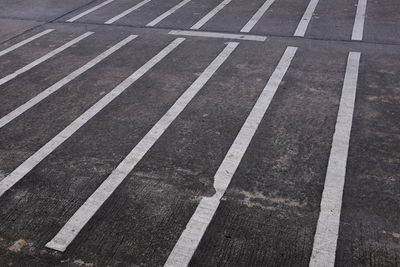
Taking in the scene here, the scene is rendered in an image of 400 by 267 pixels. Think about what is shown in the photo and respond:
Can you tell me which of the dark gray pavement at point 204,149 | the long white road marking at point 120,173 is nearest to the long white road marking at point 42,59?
the dark gray pavement at point 204,149

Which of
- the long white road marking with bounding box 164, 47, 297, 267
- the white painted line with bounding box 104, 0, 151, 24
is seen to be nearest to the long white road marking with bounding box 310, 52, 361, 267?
the long white road marking with bounding box 164, 47, 297, 267

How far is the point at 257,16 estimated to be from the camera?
1338 centimetres

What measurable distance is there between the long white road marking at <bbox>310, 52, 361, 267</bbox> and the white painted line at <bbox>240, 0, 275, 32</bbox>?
4.38 m

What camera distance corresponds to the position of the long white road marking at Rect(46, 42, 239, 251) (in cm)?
521

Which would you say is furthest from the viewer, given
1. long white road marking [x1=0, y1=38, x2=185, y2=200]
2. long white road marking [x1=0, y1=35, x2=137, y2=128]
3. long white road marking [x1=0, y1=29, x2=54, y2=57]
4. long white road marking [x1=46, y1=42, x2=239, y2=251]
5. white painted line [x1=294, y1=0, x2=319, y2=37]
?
white painted line [x1=294, y1=0, x2=319, y2=37]

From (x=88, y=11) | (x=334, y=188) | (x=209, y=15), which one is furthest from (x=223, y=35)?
(x=334, y=188)

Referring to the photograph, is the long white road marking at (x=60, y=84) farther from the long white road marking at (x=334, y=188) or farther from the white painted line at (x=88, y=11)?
the long white road marking at (x=334, y=188)

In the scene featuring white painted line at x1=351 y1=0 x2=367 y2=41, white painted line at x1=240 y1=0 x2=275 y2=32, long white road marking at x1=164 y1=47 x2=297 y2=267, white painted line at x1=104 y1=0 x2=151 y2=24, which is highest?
long white road marking at x1=164 y1=47 x2=297 y2=267

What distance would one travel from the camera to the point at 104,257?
4.86 meters

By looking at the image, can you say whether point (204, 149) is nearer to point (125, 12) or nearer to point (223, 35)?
point (223, 35)

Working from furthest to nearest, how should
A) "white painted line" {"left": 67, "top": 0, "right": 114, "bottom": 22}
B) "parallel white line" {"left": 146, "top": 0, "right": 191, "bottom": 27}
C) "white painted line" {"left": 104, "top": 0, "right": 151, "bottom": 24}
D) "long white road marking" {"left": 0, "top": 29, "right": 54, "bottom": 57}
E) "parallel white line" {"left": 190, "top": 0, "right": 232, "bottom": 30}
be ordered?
"white painted line" {"left": 67, "top": 0, "right": 114, "bottom": 22} → "white painted line" {"left": 104, "top": 0, "right": 151, "bottom": 24} → "parallel white line" {"left": 146, "top": 0, "right": 191, "bottom": 27} → "parallel white line" {"left": 190, "top": 0, "right": 232, "bottom": 30} → "long white road marking" {"left": 0, "top": 29, "right": 54, "bottom": 57}

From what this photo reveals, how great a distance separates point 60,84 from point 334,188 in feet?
20.3

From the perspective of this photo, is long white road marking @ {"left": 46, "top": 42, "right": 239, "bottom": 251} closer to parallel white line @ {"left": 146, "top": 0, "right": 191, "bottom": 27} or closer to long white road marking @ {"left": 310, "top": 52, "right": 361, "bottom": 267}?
long white road marking @ {"left": 310, "top": 52, "right": 361, "bottom": 267}

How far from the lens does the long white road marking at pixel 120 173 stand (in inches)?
205
